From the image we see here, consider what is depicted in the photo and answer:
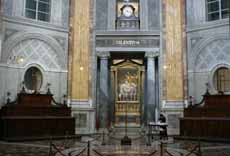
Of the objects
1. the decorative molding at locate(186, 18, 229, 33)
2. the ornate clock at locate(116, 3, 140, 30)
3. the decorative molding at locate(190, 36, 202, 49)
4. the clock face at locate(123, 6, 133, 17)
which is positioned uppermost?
the clock face at locate(123, 6, 133, 17)

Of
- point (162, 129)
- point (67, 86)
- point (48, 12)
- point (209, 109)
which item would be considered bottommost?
point (162, 129)

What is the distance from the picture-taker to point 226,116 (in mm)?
13094

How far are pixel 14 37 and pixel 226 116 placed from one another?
34.4 ft

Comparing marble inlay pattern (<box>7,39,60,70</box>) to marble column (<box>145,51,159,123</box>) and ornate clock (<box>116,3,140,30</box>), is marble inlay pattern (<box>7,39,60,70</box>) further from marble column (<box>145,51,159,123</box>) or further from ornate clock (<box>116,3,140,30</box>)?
marble column (<box>145,51,159,123</box>)

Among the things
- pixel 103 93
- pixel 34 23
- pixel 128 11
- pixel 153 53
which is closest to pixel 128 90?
pixel 103 93

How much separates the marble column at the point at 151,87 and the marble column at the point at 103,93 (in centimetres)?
226

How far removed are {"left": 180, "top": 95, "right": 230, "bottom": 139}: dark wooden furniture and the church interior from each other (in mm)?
44

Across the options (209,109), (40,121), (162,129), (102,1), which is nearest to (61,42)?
(102,1)

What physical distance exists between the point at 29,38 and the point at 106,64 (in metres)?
4.39

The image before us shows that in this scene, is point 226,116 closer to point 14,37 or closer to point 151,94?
point 151,94

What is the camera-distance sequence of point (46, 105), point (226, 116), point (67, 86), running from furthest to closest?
1. point (67, 86)
2. point (46, 105)
3. point (226, 116)

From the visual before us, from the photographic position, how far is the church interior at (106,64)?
14000 mm

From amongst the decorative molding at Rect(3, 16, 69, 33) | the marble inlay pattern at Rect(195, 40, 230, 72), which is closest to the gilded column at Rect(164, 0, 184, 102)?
the marble inlay pattern at Rect(195, 40, 230, 72)

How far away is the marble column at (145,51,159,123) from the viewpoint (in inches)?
659
